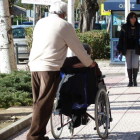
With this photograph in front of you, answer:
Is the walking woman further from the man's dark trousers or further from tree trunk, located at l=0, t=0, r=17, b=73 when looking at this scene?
the man's dark trousers

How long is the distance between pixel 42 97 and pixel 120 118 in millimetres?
2511

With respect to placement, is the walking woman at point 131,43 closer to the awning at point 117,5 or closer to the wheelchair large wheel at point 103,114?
the wheelchair large wheel at point 103,114

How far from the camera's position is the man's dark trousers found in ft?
18.1

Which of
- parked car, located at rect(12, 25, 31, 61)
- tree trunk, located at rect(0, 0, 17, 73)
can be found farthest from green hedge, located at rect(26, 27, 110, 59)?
tree trunk, located at rect(0, 0, 17, 73)

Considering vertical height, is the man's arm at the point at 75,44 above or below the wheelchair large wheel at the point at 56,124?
above

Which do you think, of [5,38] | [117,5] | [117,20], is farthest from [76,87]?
[117,20]

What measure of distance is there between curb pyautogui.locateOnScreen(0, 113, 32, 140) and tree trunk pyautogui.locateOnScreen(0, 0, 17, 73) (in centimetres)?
342

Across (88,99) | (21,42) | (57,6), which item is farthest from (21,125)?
(21,42)

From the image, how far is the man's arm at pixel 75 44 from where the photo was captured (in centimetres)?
554

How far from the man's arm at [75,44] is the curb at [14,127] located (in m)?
1.54

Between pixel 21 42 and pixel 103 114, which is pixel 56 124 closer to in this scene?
pixel 103 114

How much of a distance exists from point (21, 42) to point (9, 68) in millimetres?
9687

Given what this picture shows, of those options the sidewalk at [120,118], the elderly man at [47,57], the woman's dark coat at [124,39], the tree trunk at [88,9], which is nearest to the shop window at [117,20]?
the sidewalk at [120,118]

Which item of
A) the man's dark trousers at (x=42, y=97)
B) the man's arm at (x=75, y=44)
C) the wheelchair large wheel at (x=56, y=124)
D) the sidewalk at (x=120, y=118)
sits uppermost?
the man's arm at (x=75, y=44)
